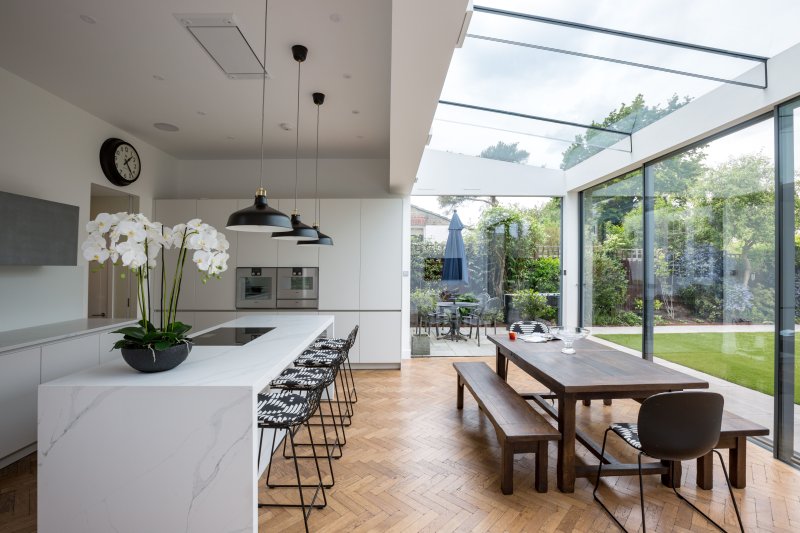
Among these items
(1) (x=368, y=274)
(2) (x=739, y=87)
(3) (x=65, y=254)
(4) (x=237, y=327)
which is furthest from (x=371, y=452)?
(2) (x=739, y=87)

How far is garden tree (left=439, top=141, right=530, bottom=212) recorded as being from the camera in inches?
233

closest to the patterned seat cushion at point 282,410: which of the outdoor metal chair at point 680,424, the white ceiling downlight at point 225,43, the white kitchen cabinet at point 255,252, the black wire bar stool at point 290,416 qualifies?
the black wire bar stool at point 290,416

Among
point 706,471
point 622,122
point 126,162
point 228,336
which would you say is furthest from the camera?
point 126,162

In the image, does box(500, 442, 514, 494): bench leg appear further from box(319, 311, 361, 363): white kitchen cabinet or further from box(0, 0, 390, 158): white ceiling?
box(319, 311, 361, 363): white kitchen cabinet

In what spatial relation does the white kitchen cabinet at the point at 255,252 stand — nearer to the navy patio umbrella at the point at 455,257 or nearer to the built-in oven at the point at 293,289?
the built-in oven at the point at 293,289

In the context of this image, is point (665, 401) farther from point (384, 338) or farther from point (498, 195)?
point (498, 195)

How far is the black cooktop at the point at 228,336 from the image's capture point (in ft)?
9.26

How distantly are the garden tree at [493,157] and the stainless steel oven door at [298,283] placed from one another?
2.36 m

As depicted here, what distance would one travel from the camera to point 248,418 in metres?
1.79

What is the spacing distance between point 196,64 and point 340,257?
2.92 metres

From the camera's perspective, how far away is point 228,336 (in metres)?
3.11

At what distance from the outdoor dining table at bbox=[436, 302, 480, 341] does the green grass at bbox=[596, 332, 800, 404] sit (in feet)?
9.08

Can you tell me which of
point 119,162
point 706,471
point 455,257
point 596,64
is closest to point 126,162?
point 119,162

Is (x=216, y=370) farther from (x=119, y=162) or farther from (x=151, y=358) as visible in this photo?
(x=119, y=162)
